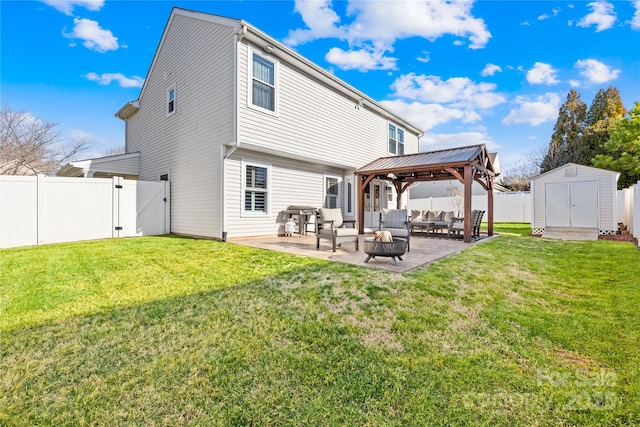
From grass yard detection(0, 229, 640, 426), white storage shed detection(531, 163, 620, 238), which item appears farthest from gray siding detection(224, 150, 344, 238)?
white storage shed detection(531, 163, 620, 238)

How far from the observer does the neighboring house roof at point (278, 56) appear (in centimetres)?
809

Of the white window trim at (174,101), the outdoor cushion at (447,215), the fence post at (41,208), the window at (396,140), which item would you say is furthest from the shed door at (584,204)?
the fence post at (41,208)

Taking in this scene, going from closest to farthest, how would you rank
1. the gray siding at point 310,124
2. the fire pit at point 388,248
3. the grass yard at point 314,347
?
the grass yard at point 314,347, the fire pit at point 388,248, the gray siding at point 310,124

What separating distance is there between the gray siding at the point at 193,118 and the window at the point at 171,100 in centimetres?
20

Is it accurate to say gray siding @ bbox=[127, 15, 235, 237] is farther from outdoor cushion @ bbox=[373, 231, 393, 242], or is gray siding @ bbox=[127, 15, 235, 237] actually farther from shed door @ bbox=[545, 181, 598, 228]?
shed door @ bbox=[545, 181, 598, 228]

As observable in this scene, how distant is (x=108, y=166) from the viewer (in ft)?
39.2

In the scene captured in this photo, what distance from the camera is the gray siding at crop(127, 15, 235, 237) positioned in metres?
8.53

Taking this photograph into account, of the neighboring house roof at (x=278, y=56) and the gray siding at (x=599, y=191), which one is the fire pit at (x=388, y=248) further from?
the gray siding at (x=599, y=191)

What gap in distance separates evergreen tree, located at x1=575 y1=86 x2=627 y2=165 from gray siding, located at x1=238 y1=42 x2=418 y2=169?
18.0 m

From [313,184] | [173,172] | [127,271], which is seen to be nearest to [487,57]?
[313,184]

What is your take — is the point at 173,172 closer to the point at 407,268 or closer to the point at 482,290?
the point at 407,268

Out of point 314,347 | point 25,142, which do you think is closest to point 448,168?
point 314,347

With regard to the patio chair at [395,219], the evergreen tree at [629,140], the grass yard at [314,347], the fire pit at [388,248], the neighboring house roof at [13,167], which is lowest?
the grass yard at [314,347]

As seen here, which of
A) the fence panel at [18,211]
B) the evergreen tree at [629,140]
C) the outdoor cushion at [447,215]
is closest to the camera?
the fence panel at [18,211]
